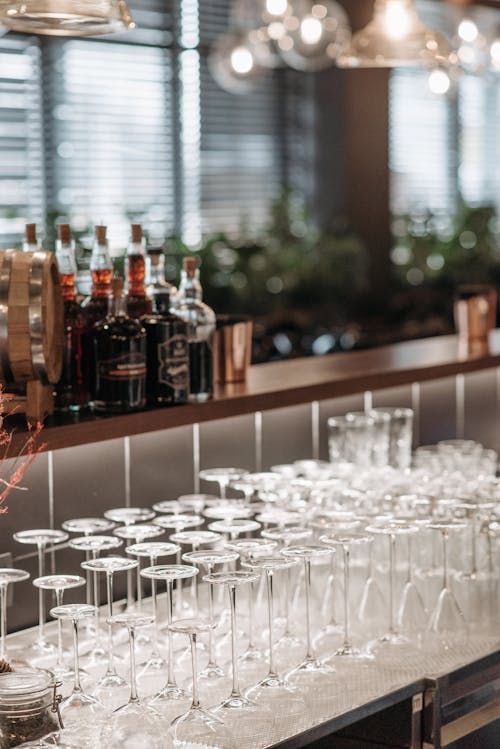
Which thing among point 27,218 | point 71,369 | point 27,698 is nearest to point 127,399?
point 71,369

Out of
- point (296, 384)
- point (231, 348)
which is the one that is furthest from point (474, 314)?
point (231, 348)

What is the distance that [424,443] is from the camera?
160 inches

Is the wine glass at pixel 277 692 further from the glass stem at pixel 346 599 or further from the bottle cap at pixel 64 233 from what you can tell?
the bottle cap at pixel 64 233

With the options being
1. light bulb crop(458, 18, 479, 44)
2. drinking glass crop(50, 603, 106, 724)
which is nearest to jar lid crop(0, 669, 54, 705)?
drinking glass crop(50, 603, 106, 724)

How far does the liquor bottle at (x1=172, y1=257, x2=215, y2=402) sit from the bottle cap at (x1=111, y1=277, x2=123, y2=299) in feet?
0.70

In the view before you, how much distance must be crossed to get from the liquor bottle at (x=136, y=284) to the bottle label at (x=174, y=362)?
95mm

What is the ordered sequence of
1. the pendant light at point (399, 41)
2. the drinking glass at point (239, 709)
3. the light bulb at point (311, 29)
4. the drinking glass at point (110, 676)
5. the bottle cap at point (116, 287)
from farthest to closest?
1. the light bulb at point (311, 29)
2. the pendant light at point (399, 41)
3. the bottle cap at point (116, 287)
4. the drinking glass at point (110, 676)
5. the drinking glass at point (239, 709)

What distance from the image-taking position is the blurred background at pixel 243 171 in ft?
23.4

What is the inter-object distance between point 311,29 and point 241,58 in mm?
734

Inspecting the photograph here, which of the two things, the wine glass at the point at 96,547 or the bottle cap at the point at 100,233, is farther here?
the bottle cap at the point at 100,233

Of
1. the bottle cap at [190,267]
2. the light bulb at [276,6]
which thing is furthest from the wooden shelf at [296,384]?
the light bulb at [276,6]

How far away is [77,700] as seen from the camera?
209cm

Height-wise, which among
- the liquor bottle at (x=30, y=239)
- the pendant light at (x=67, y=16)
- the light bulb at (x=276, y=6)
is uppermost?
the light bulb at (x=276, y=6)

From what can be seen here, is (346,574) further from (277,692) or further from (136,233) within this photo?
(136,233)
